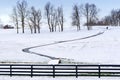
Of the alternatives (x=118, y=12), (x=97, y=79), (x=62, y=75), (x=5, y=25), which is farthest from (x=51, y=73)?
(x=5, y=25)

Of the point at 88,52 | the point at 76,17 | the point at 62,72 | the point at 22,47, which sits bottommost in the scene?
the point at 88,52

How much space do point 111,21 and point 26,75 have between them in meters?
163

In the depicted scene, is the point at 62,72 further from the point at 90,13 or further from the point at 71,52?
the point at 90,13

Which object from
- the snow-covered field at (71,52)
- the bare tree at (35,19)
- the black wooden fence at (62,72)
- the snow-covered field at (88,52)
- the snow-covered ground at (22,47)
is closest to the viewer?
the black wooden fence at (62,72)

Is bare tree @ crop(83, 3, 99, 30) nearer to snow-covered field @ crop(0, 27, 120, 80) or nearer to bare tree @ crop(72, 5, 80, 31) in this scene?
bare tree @ crop(72, 5, 80, 31)

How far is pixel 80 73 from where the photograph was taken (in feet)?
87.2

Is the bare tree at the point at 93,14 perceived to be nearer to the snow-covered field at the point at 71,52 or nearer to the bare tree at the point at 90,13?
the bare tree at the point at 90,13

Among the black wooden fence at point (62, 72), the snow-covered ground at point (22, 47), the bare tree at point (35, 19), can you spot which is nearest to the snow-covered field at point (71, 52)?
the snow-covered ground at point (22, 47)

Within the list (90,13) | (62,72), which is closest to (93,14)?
(90,13)

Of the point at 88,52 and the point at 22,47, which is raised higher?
the point at 22,47

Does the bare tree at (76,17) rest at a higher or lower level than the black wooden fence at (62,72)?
higher

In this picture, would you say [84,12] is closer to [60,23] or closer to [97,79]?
[60,23]

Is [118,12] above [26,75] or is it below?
above

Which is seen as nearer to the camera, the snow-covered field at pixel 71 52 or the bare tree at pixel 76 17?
the snow-covered field at pixel 71 52
